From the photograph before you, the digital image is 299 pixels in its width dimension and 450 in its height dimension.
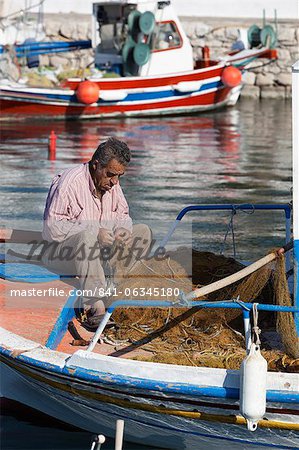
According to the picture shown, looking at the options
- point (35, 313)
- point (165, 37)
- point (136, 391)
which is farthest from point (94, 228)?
point (165, 37)

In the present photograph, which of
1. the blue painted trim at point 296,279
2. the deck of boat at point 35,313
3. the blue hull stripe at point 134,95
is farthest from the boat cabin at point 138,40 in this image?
the blue painted trim at point 296,279

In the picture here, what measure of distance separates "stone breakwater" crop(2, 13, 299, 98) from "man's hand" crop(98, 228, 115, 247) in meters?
19.9

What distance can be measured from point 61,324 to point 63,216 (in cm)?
78

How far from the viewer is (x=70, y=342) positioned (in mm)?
6180

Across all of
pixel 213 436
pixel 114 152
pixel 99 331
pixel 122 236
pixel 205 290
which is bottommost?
pixel 213 436

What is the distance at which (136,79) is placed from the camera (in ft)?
72.1

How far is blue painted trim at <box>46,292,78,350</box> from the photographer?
5.99 metres

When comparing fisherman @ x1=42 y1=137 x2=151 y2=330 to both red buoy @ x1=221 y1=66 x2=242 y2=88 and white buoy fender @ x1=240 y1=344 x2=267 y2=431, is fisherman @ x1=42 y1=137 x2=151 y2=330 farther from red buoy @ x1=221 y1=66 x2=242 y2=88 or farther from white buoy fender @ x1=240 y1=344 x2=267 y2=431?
red buoy @ x1=221 y1=66 x2=242 y2=88

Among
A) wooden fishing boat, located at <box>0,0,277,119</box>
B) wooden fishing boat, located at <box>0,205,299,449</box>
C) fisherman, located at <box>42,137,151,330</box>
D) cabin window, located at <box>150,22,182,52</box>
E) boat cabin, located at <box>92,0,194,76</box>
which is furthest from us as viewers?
cabin window, located at <box>150,22,182,52</box>

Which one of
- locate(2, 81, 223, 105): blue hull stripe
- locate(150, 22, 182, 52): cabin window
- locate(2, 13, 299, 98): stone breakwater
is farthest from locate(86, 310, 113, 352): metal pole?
locate(2, 13, 299, 98): stone breakwater

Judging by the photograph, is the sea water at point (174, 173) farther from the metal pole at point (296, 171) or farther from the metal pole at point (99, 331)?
the metal pole at point (296, 171)

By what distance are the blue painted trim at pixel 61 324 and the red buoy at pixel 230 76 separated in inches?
679

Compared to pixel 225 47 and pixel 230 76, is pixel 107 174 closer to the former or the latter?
pixel 230 76

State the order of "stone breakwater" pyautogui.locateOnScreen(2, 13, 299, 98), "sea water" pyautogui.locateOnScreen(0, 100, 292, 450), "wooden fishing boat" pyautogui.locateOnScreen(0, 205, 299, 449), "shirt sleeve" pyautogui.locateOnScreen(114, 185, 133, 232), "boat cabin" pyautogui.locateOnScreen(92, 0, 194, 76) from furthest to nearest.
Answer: "stone breakwater" pyautogui.locateOnScreen(2, 13, 299, 98), "boat cabin" pyautogui.locateOnScreen(92, 0, 194, 76), "sea water" pyautogui.locateOnScreen(0, 100, 292, 450), "shirt sleeve" pyautogui.locateOnScreen(114, 185, 133, 232), "wooden fishing boat" pyautogui.locateOnScreen(0, 205, 299, 449)
